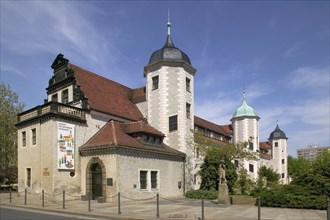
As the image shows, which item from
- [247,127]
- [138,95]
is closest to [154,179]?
[138,95]

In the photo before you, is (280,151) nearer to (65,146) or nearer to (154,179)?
(154,179)

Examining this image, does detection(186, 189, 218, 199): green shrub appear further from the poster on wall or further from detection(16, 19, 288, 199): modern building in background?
the poster on wall

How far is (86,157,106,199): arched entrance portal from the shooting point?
A: 23.2m

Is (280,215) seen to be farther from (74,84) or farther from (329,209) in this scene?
(74,84)

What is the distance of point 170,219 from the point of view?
14.2 m

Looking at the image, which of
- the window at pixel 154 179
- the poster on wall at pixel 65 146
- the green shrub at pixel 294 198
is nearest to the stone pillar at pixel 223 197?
the green shrub at pixel 294 198

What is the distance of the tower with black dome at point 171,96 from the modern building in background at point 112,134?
9 cm

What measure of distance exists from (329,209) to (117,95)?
73.6 ft

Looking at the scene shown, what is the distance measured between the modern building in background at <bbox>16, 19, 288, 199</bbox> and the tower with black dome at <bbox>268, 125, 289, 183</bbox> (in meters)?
42.6

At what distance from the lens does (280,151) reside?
2697 inches

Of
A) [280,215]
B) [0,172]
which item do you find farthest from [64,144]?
[0,172]

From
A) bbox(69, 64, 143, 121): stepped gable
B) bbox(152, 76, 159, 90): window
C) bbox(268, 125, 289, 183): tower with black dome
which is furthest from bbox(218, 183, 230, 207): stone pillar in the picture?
bbox(268, 125, 289, 183): tower with black dome

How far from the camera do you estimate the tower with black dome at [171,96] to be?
2916cm

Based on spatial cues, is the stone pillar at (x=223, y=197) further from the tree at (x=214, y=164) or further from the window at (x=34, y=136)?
the window at (x=34, y=136)
